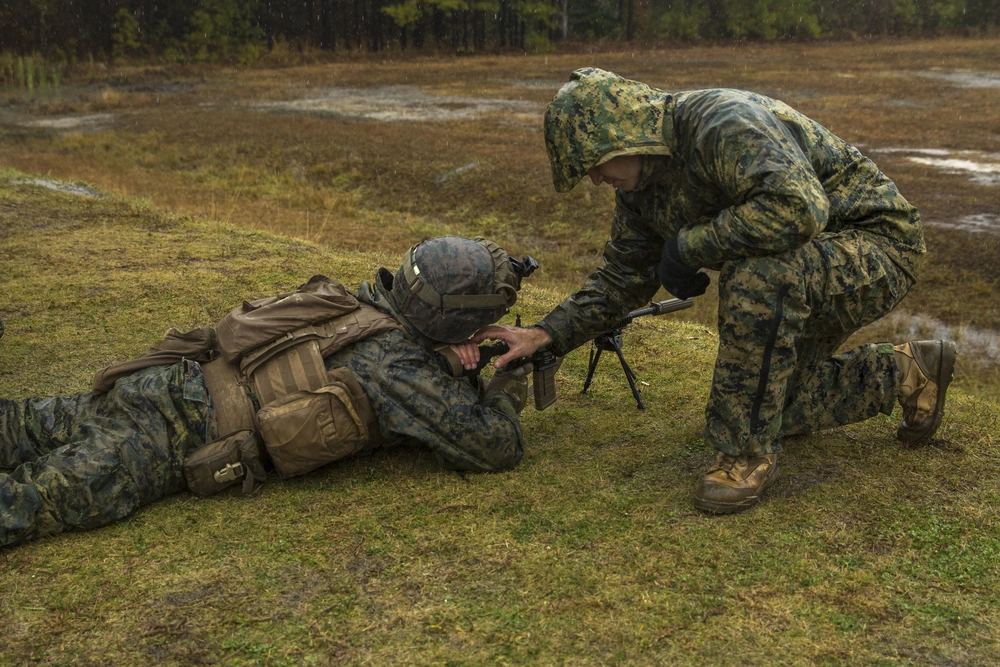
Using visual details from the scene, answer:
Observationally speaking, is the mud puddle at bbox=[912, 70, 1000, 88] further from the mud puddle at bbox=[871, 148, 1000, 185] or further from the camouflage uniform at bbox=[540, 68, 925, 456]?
the camouflage uniform at bbox=[540, 68, 925, 456]

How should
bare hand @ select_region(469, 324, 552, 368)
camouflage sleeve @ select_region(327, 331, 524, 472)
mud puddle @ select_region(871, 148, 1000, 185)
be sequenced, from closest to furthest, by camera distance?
camouflage sleeve @ select_region(327, 331, 524, 472), bare hand @ select_region(469, 324, 552, 368), mud puddle @ select_region(871, 148, 1000, 185)

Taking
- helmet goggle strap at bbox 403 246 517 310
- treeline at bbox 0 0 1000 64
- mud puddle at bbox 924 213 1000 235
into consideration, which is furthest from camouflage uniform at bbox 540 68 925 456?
treeline at bbox 0 0 1000 64

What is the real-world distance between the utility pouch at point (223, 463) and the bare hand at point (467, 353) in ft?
3.56

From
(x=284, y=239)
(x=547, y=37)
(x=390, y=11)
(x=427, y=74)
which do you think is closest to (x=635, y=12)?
(x=547, y=37)

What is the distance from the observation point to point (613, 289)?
504 centimetres

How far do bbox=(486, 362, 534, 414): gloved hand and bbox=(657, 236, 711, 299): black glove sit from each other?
100cm

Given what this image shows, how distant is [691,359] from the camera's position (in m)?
6.67

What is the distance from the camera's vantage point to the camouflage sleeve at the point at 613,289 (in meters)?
4.91

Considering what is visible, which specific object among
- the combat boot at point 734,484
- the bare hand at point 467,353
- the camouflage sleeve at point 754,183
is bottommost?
the combat boot at point 734,484

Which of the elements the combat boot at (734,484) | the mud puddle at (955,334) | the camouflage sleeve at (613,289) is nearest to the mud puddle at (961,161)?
the mud puddle at (955,334)

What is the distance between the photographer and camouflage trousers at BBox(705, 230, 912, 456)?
13.0 feet

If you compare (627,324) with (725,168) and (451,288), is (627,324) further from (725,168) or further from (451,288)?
(725,168)

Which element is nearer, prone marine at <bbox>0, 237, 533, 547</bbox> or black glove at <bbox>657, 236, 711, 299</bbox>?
black glove at <bbox>657, 236, 711, 299</bbox>

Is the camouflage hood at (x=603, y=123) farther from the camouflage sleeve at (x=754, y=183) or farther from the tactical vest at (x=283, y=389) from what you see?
the tactical vest at (x=283, y=389)
